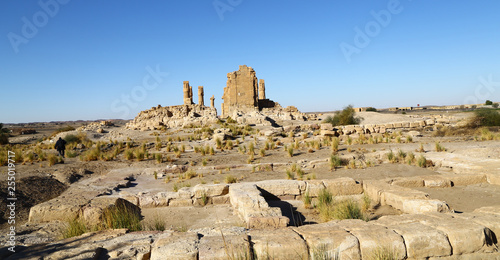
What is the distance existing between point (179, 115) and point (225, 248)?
115 feet

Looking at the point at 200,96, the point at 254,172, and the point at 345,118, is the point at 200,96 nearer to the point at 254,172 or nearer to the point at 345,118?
the point at 345,118

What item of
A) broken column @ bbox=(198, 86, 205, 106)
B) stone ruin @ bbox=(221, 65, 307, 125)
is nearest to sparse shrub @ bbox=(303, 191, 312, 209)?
stone ruin @ bbox=(221, 65, 307, 125)

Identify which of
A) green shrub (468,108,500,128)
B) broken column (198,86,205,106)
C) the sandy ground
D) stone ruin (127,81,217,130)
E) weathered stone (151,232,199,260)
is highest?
broken column (198,86,205,106)

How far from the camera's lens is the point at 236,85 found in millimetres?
35281

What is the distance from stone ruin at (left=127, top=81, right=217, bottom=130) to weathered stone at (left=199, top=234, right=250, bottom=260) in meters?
29.9

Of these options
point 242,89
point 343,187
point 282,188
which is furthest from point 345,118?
point 282,188

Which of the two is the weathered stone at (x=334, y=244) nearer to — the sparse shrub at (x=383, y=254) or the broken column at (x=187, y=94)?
the sparse shrub at (x=383, y=254)

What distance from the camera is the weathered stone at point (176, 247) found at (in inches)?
129

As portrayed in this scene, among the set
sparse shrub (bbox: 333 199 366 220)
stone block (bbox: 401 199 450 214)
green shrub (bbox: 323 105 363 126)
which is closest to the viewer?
stone block (bbox: 401 199 450 214)

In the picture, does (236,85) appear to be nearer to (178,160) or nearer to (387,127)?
(387,127)

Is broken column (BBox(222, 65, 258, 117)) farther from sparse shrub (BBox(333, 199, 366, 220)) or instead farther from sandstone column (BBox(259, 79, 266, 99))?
sparse shrub (BBox(333, 199, 366, 220))

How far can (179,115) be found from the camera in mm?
36906

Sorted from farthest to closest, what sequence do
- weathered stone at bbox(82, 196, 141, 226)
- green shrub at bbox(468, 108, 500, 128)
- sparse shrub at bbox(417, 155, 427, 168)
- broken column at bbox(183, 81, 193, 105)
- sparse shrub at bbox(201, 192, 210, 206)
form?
broken column at bbox(183, 81, 193, 105), green shrub at bbox(468, 108, 500, 128), sparse shrub at bbox(417, 155, 427, 168), sparse shrub at bbox(201, 192, 210, 206), weathered stone at bbox(82, 196, 141, 226)

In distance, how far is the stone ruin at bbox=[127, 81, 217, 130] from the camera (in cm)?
3461
